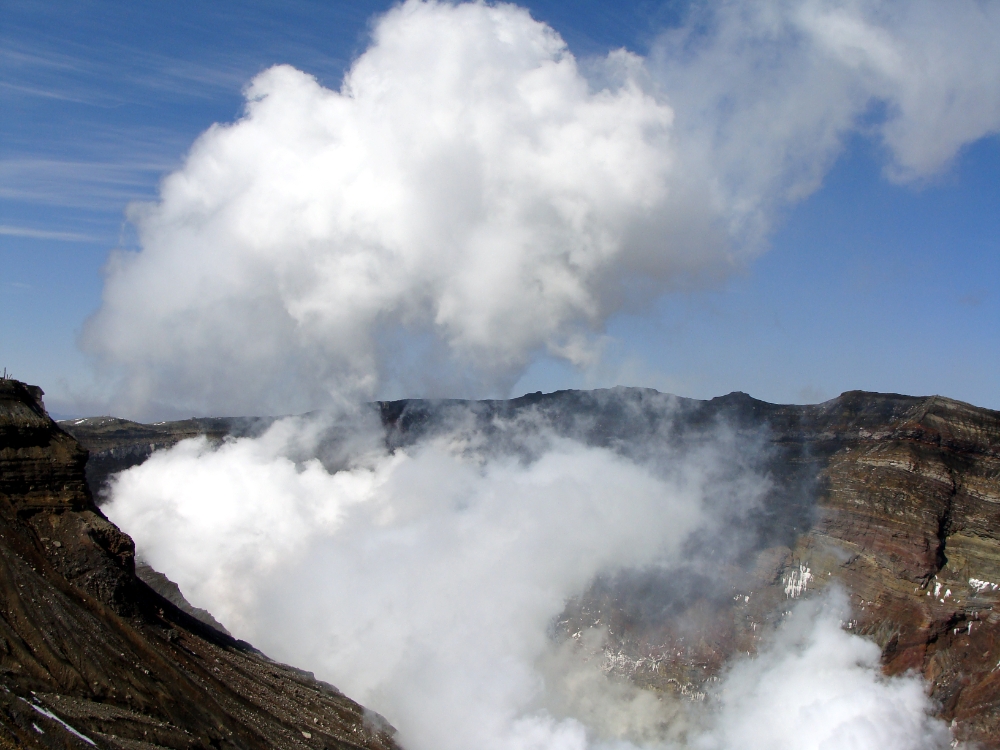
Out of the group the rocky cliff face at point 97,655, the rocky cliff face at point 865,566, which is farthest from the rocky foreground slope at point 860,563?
the rocky cliff face at point 97,655

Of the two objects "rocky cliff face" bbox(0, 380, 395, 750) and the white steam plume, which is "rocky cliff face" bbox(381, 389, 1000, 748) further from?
"rocky cliff face" bbox(0, 380, 395, 750)

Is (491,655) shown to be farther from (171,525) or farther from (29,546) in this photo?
(171,525)

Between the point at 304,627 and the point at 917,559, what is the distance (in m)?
51.5

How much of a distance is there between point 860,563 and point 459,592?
3314 centimetres

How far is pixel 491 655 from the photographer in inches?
2468

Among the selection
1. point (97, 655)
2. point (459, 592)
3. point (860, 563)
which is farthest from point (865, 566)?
point (97, 655)

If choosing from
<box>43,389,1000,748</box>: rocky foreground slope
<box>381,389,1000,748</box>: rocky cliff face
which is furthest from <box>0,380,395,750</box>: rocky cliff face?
<box>381,389,1000,748</box>: rocky cliff face

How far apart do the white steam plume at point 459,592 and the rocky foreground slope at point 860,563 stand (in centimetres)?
186

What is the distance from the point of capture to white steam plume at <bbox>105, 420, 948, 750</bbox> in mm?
54875

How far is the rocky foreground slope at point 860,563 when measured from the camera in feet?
180

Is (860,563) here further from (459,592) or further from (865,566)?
(459,592)

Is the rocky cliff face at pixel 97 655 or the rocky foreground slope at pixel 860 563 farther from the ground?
the rocky foreground slope at pixel 860 563

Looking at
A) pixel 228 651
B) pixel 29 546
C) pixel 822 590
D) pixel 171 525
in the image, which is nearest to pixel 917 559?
pixel 822 590

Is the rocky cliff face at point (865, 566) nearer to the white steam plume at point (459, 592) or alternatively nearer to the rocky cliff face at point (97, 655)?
the white steam plume at point (459, 592)
